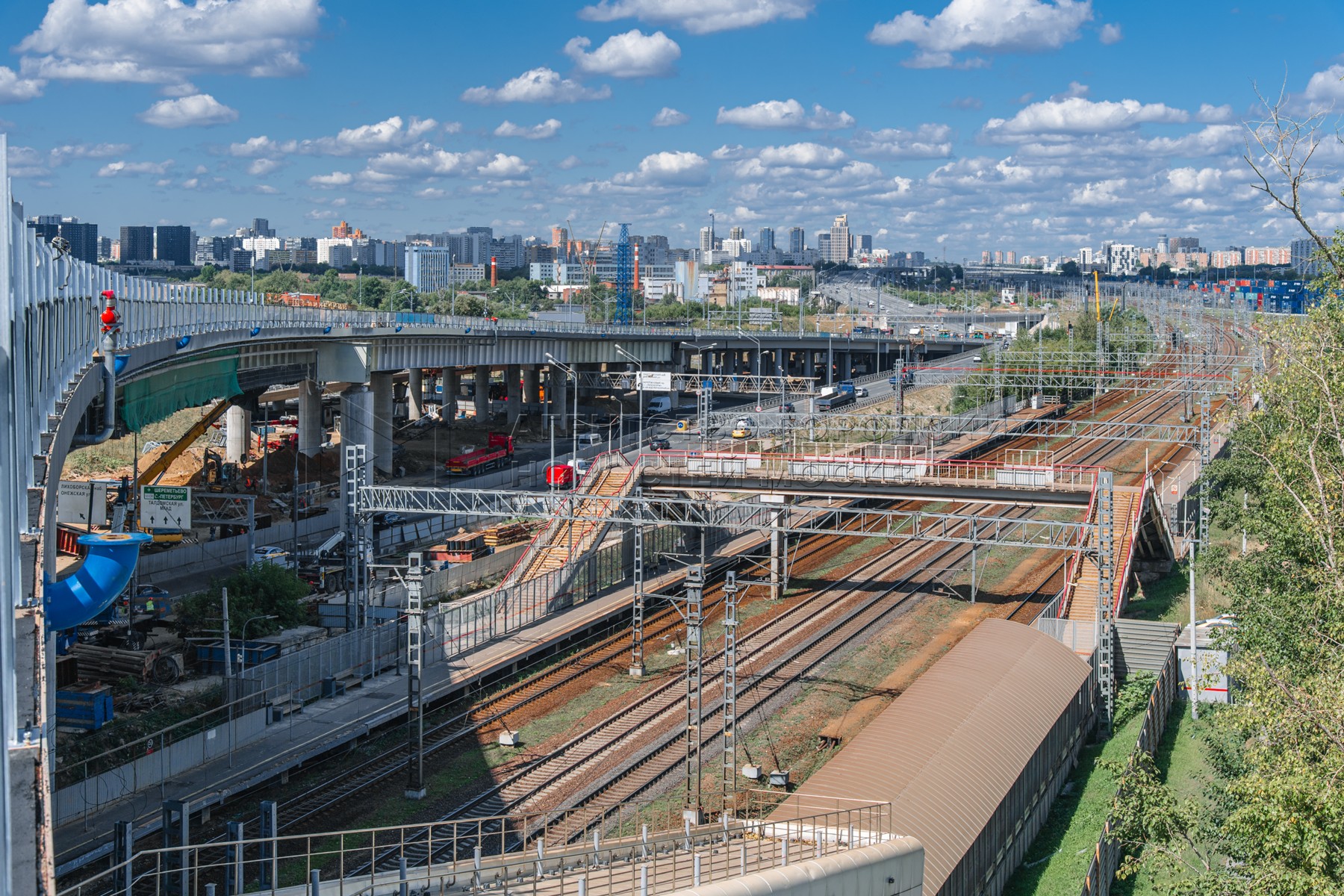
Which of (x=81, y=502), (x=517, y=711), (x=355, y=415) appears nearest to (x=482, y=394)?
(x=355, y=415)

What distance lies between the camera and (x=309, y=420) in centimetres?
6456

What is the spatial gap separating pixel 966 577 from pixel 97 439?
33.0 metres

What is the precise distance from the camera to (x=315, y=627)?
3847cm

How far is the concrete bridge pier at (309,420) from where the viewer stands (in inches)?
2527

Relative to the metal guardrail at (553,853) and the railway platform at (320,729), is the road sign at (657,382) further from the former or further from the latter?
the metal guardrail at (553,853)

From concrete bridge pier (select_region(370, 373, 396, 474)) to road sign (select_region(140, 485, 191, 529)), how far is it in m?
25.5

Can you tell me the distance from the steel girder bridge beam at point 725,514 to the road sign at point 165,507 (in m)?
5.67

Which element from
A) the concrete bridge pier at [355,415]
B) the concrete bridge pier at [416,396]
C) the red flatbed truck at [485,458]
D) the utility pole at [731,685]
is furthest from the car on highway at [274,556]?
the concrete bridge pier at [416,396]

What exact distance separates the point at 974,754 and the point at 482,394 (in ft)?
230

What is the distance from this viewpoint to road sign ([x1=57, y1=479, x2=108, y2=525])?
38.6 m

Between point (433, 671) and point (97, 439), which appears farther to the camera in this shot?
point (433, 671)

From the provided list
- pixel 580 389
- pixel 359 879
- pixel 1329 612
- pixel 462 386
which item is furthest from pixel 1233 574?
pixel 462 386

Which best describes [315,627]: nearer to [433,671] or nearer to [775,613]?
[433,671]

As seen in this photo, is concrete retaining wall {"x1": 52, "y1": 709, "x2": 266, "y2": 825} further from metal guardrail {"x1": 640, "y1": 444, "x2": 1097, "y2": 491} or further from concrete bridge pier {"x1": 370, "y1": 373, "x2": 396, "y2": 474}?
concrete bridge pier {"x1": 370, "y1": 373, "x2": 396, "y2": 474}
